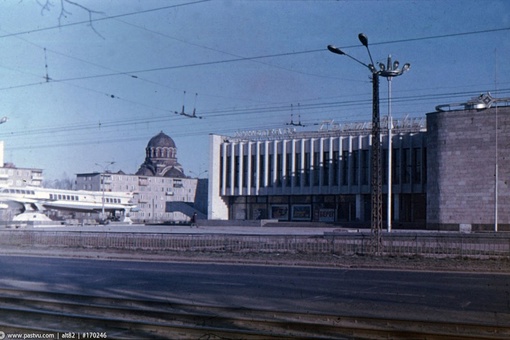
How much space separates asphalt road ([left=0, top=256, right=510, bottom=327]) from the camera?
1445cm

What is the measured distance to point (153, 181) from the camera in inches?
4998

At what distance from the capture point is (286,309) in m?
14.3

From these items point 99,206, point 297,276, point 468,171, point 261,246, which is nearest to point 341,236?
point 261,246

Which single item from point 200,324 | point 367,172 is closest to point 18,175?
point 367,172

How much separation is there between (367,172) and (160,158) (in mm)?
67627

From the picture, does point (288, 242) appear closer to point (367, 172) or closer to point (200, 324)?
point (200, 324)

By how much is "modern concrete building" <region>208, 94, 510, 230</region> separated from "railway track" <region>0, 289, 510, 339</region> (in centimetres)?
4295

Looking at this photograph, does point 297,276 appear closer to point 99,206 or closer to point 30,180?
point 99,206

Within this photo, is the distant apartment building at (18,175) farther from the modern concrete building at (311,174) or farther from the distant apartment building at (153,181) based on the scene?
the modern concrete building at (311,174)

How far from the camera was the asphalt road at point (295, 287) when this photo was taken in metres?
14.5

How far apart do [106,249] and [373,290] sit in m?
23.1

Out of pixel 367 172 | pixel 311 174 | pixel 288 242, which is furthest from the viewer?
pixel 311 174

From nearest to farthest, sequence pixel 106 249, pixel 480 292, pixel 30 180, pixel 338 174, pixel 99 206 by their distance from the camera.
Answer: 1. pixel 480 292
2. pixel 106 249
3. pixel 338 174
4. pixel 99 206
5. pixel 30 180

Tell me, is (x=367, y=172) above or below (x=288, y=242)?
above
